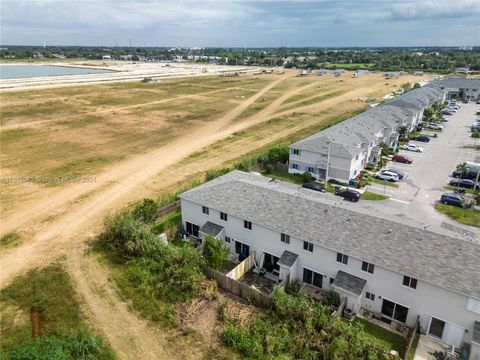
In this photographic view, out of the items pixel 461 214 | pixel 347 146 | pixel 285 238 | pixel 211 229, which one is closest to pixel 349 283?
pixel 285 238

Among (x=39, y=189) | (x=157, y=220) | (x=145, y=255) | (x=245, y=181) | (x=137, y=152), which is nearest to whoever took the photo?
(x=145, y=255)

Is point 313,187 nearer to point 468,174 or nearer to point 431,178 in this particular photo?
point 431,178

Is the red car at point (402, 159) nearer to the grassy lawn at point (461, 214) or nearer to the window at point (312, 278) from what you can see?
the grassy lawn at point (461, 214)

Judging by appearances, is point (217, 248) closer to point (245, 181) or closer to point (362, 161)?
point (245, 181)

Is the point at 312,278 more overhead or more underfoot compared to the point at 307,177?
more underfoot

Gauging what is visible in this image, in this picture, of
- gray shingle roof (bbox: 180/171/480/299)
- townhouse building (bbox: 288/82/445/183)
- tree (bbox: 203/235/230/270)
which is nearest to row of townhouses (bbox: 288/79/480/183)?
townhouse building (bbox: 288/82/445/183)

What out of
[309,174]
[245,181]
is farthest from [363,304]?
[309,174]

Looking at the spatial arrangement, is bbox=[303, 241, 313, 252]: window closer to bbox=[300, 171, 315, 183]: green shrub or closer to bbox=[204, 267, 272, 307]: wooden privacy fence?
bbox=[204, 267, 272, 307]: wooden privacy fence
